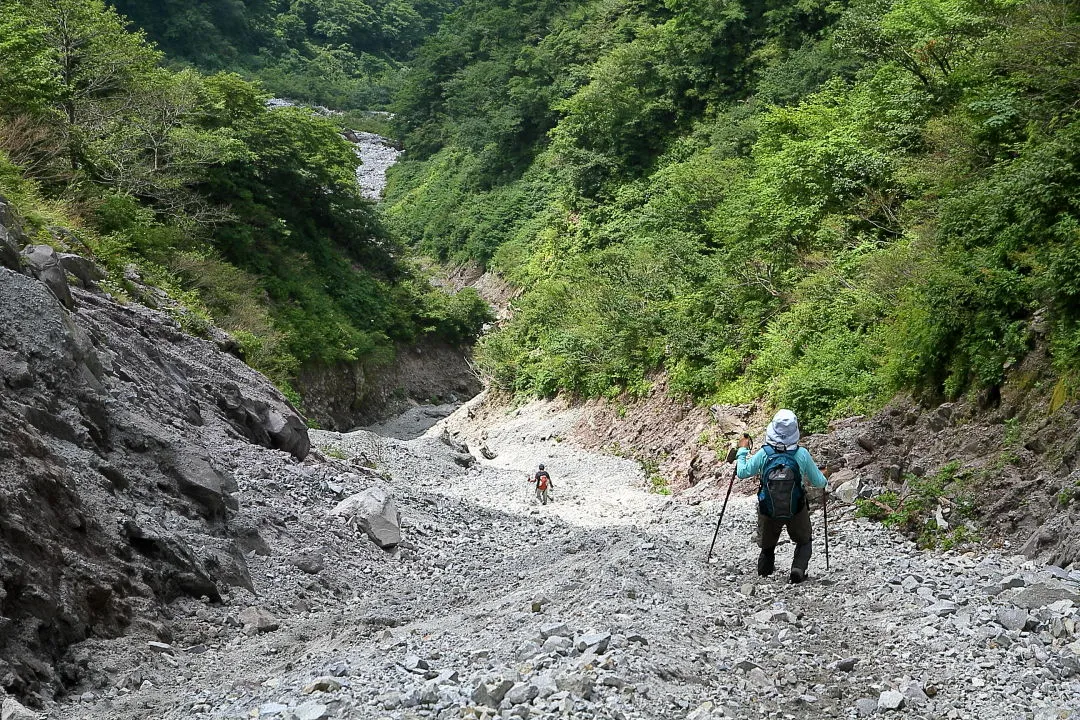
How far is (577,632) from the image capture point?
6.02 metres

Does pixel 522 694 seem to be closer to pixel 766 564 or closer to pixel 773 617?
pixel 773 617

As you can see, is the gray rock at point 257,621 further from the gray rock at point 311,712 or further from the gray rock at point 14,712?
the gray rock at point 311,712

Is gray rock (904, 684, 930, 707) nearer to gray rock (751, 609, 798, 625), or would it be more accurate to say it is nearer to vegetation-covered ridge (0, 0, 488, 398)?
gray rock (751, 609, 798, 625)

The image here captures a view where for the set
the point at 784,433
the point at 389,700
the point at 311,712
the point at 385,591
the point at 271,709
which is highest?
the point at 784,433

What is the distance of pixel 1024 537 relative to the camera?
26.2ft

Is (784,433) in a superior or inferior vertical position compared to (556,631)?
superior

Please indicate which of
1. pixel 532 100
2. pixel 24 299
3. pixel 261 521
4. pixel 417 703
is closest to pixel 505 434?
pixel 261 521

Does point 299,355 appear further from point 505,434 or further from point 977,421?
point 977,421

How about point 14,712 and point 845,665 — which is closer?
point 14,712

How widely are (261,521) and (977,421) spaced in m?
8.32

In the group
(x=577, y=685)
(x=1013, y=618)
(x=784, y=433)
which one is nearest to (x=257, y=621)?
(x=577, y=685)

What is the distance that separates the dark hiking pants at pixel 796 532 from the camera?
25.6 feet

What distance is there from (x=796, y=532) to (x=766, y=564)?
0.57m

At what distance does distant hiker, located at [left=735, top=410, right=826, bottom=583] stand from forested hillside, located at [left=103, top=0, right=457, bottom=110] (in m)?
82.8
